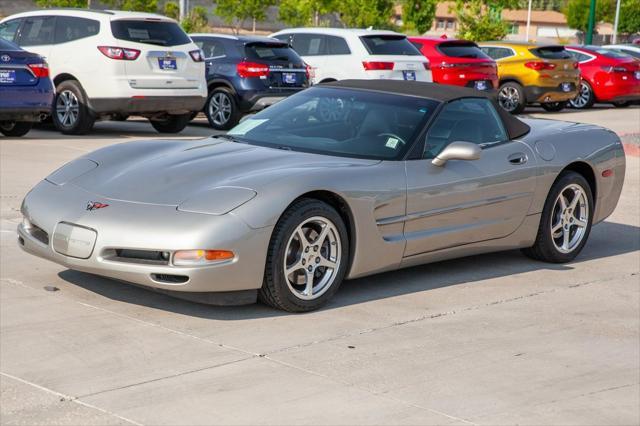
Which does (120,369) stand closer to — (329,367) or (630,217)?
(329,367)

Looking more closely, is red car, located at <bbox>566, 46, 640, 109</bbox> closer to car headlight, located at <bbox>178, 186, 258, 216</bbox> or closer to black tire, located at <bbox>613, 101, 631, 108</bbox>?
black tire, located at <bbox>613, 101, 631, 108</bbox>

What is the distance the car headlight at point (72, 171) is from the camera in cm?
702

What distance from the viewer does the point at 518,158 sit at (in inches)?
318

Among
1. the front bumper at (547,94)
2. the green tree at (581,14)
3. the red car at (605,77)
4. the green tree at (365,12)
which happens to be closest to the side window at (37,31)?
the front bumper at (547,94)

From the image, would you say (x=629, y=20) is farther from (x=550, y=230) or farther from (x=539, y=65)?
(x=550, y=230)

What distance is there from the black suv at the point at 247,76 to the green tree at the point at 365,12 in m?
32.2

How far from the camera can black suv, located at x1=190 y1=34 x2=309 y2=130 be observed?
59.3ft

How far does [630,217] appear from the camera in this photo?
11.0 m

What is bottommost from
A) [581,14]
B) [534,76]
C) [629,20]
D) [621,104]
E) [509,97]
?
[581,14]

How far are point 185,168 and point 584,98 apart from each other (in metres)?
22.6

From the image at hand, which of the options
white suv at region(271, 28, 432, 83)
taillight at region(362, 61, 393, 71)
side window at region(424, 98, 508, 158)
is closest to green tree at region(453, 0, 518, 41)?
white suv at region(271, 28, 432, 83)

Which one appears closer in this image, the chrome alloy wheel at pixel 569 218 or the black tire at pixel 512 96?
the chrome alloy wheel at pixel 569 218

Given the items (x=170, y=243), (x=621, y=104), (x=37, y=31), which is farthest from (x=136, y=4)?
(x=170, y=243)

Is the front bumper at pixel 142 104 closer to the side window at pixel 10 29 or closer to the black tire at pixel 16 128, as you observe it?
the black tire at pixel 16 128
